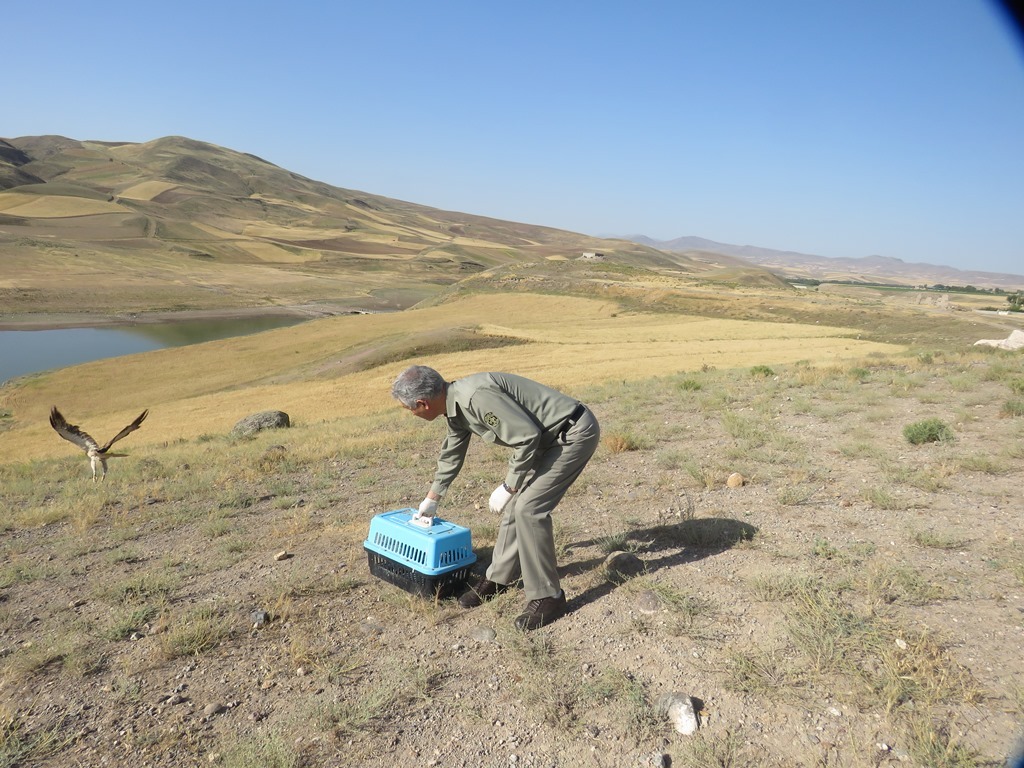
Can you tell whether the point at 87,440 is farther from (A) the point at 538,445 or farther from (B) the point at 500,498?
(A) the point at 538,445

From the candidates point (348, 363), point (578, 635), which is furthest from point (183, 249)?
point (578, 635)

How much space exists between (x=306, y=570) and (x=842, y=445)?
7.02 metres

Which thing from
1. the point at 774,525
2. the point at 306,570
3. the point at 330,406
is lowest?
the point at 330,406

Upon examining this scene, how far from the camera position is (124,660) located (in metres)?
4.07

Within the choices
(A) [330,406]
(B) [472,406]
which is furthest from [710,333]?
(B) [472,406]

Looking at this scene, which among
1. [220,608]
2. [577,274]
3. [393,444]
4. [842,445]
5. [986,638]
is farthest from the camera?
[577,274]

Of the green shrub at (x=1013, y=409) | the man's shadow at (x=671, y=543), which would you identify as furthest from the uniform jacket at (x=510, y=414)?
the green shrub at (x=1013, y=409)

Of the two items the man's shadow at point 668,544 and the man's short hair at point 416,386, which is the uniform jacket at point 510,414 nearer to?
the man's short hair at point 416,386

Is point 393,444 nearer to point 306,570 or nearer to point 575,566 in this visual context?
point 306,570

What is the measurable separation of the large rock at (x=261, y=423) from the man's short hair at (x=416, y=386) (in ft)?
44.6

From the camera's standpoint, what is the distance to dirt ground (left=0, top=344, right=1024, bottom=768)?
324cm

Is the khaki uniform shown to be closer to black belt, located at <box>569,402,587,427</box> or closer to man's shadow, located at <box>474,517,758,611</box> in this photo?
black belt, located at <box>569,402,587,427</box>

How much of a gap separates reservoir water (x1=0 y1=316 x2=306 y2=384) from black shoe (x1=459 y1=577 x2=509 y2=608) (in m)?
41.7

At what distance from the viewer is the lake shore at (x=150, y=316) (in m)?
52.2
